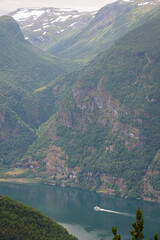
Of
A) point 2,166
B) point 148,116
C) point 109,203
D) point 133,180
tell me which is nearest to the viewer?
point 109,203

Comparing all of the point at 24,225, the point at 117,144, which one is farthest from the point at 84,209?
the point at 24,225

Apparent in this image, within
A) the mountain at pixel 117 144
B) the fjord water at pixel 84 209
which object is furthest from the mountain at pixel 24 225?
the mountain at pixel 117 144

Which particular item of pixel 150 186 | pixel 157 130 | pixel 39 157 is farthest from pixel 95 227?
pixel 39 157

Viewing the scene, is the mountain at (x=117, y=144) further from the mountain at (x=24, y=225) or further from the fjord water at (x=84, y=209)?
the mountain at (x=24, y=225)

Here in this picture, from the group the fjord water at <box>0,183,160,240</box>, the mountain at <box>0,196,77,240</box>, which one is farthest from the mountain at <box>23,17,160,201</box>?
the mountain at <box>0,196,77,240</box>

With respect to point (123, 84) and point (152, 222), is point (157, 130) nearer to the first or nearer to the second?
point (123, 84)

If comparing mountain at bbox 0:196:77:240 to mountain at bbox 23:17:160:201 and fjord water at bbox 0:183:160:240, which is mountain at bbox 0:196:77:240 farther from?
mountain at bbox 23:17:160:201
